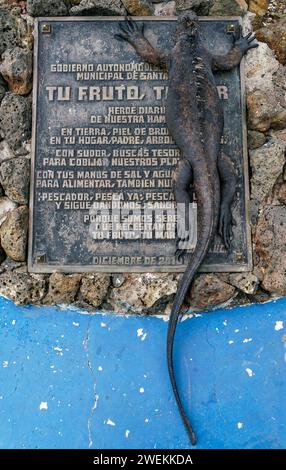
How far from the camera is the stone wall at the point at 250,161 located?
130 inches

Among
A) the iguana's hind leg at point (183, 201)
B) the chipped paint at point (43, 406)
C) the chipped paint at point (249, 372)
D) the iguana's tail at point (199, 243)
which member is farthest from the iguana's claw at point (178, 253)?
the chipped paint at point (43, 406)

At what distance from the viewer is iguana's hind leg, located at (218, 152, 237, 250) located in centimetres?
337

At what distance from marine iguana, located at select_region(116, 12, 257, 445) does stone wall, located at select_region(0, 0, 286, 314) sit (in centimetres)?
21

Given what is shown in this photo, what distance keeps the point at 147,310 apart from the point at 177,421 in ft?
2.59

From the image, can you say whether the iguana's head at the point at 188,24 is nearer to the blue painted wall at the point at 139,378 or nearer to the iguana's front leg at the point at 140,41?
the iguana's front leg at the point at 140,41

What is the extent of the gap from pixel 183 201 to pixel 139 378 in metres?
1.32

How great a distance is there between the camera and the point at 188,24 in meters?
3.51

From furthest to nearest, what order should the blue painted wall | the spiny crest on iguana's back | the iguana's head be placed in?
the iguana's head → the spiny crest on iguana's back → the blue painted wall

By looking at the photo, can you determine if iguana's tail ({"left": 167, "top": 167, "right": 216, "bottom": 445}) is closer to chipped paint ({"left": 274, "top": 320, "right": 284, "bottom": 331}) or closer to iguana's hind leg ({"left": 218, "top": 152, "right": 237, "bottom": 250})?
iguana's hind leg ({"left": 218, "top": 152, "right": 237, "bottom": 250})

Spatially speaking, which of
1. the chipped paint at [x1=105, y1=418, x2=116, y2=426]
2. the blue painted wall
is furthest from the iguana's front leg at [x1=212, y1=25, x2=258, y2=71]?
the chipped paint at [x1=105, y1=418, x2=116, y2=426]

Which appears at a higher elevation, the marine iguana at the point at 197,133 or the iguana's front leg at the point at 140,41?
the iguana's front leg at the point at 140,41

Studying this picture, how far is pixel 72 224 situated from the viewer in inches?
135

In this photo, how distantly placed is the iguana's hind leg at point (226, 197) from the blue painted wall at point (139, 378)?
0.57 meters
